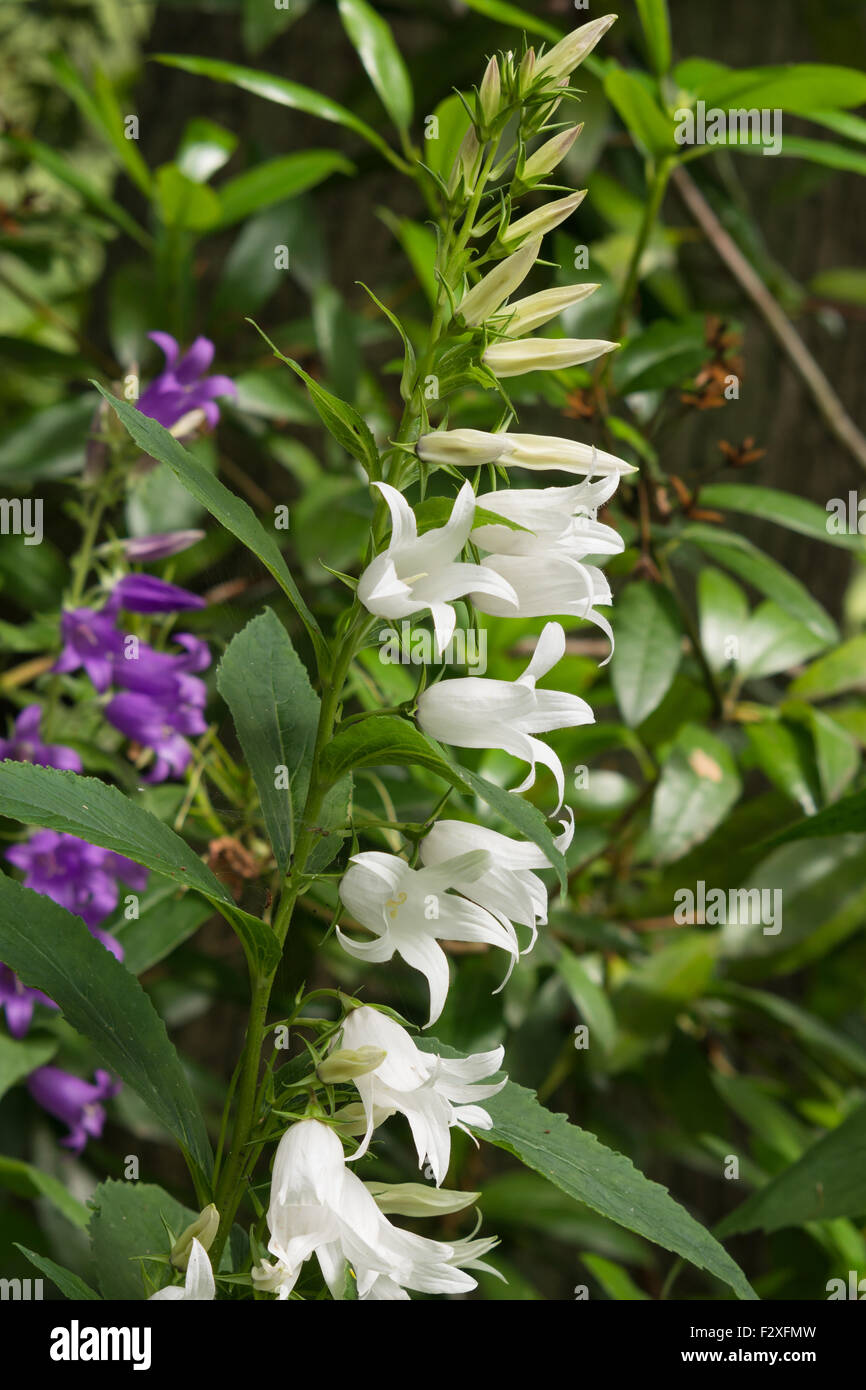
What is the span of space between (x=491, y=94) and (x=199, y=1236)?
417 millimetres

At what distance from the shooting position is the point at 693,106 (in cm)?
89

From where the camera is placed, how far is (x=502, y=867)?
417 millimetres

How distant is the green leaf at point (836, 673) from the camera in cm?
102

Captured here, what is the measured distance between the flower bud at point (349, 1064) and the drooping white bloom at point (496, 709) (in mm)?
63

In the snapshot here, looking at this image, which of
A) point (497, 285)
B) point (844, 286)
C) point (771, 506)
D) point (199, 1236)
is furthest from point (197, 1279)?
point (844, 286)

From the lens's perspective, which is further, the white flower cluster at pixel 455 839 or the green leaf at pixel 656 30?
A: the green leaf at pixel 656 30

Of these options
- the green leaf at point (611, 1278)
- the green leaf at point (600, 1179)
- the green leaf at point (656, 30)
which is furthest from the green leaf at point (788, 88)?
the green leaf at point (611, 1278)

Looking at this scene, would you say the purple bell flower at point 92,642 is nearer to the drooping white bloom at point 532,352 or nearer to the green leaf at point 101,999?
the green leaf at point 101,999

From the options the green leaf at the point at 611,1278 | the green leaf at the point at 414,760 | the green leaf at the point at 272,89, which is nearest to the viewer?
the green leaf at the point at 414,760

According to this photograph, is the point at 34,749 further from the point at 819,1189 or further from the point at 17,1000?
the point at 819,1189
